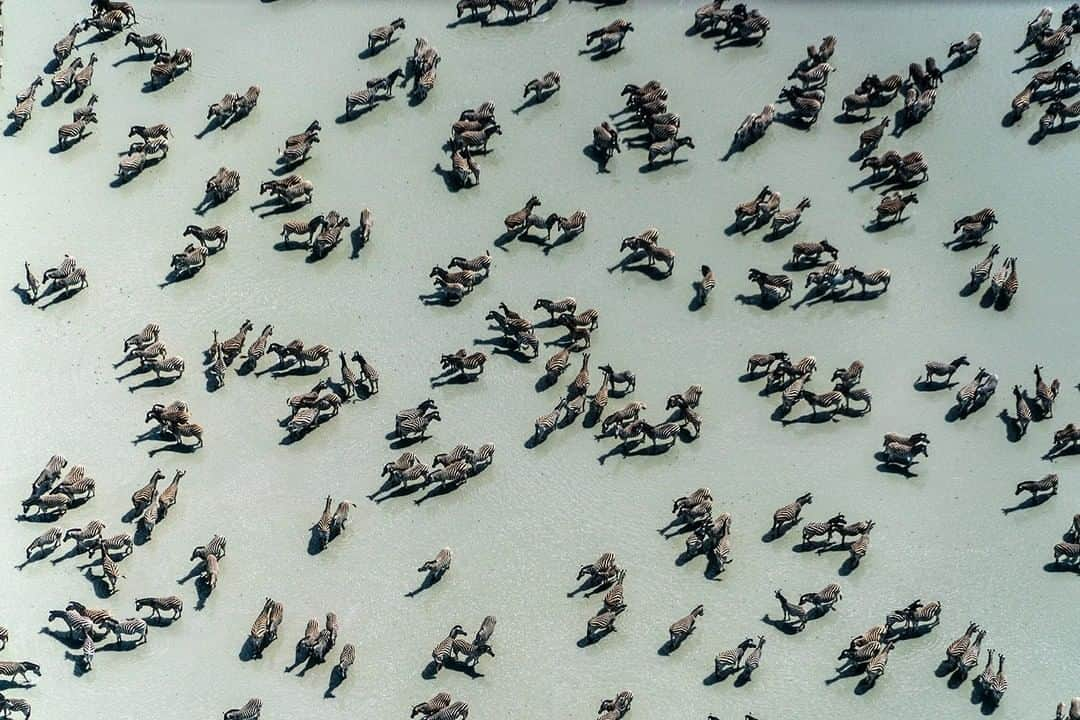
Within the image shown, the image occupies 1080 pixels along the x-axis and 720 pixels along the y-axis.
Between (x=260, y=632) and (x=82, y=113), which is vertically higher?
(x=82, y=113)

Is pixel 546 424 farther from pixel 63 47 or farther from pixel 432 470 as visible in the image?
pixel 63 47

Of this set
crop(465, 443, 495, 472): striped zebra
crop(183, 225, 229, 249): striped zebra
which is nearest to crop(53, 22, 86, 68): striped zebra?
crop(183, 225, 229, 249): striped zebra

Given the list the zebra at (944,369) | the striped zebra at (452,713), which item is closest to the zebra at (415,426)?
the striped zebra at (452,713)

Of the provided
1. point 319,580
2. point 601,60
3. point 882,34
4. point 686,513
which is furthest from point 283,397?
point 882,34

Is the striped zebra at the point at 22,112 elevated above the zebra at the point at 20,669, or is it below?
above

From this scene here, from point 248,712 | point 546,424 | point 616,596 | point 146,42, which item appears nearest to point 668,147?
point 546,424

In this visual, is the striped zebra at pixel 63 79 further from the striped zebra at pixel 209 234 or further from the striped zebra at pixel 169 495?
the striped zebra at pixel 169 495

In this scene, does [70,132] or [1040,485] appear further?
[70,132]

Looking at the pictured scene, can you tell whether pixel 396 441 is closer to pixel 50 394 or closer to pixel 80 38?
Answer: pixel 50 394
